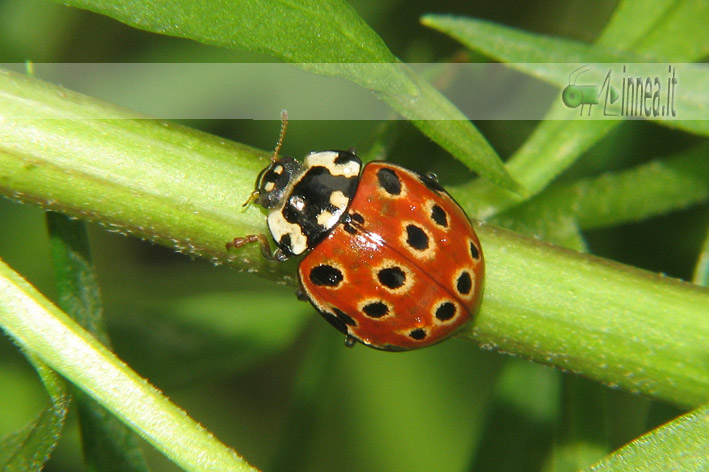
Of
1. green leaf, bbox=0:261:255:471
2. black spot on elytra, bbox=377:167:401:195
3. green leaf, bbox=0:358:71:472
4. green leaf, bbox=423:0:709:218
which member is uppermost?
green leaf, bbox=423:0:709:218

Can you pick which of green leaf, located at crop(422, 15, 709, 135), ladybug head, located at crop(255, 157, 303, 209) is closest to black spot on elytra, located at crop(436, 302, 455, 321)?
ladybug head, located at crop(255, 157, 303, 209)

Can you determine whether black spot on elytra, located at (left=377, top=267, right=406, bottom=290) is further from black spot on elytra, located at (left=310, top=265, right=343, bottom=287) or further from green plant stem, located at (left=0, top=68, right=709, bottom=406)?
green plant stem, located at (left=0, top=68, right=709, bottom=406)

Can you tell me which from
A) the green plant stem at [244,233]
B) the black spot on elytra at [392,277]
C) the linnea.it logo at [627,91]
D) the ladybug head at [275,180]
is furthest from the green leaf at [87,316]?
the linnea.it logo at [627,91]

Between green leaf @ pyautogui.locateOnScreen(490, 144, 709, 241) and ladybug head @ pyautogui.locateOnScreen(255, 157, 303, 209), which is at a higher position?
green leaf @ pyautogui.locateOnScreen(490, 144, 709, 241)

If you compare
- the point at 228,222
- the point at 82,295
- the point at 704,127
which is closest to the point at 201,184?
the point at 228,222

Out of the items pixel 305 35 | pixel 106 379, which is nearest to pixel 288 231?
pixel 305 35

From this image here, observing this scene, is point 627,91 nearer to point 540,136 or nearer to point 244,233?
point 540,136

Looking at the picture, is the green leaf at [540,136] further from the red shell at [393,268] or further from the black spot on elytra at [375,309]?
the black spot on elytra at [375,309]
